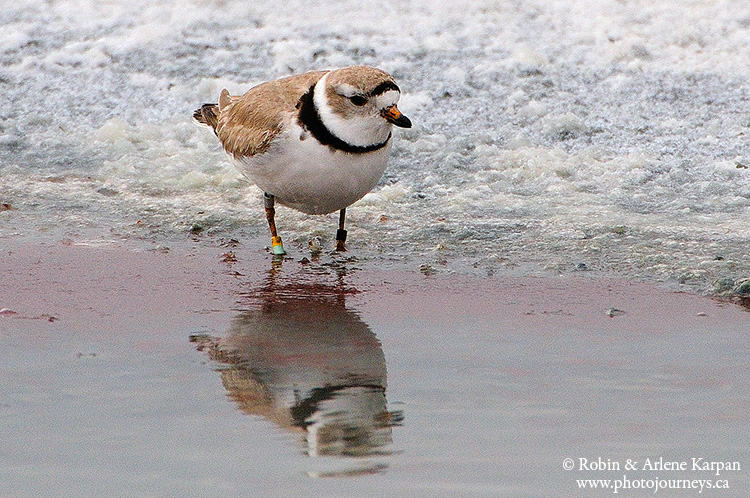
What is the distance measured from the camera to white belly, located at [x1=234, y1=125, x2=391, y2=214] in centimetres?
573

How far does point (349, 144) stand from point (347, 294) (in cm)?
86

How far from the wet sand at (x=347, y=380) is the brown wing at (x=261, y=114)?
0.72 meters

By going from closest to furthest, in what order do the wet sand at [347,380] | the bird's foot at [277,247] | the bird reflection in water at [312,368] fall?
the wet sand at [347,380] → the bird reflection in water at [312,368] → the bird's foot at [277,247]

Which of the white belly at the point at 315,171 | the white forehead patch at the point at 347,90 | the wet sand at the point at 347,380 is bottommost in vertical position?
the wet sand at the point at 347,380

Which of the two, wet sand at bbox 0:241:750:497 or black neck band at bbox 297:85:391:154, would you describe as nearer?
wet sand at bbox 0:241:750:497

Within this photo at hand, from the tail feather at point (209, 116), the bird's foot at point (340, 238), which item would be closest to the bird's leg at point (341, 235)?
the bird's foot at point (340, 238)

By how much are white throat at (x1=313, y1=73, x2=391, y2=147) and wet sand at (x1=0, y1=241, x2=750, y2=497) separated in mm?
660

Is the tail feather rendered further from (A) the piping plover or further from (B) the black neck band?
(B) the black neck band

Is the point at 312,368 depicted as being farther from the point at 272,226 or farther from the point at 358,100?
the point at 272,226

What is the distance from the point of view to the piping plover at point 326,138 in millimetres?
5703

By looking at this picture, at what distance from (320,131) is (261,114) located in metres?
0.51

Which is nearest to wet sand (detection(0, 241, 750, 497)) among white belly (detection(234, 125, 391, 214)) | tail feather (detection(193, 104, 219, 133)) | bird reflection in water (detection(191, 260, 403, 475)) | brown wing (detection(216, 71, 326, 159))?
bird reflection in water (detection(191, 260, 403, 475))

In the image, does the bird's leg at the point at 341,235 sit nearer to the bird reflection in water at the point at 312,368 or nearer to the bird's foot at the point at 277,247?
the bird's foot at the point at 277,247

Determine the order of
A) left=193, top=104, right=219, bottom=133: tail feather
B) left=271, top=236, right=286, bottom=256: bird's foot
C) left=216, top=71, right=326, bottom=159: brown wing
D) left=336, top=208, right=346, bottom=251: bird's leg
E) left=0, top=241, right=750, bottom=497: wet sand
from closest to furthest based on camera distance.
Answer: left=0, top=241, right=750, bottom=497: wet sand
left=216, top=71, right=326, bottom=159: brown wing
left=271, top=236, right=286, bottom=256: bird's foot
left=336, top=208, right=346, bottom=251: bird's leg
left=193, top=104, right=219, bottom=133: tail feather
